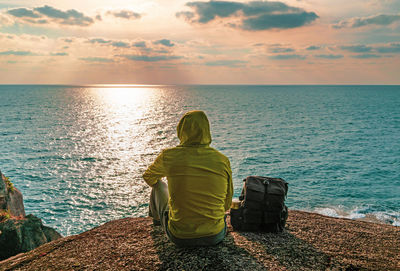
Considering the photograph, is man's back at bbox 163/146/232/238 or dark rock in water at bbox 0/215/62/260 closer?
man's back at bbox 163/146/232/238

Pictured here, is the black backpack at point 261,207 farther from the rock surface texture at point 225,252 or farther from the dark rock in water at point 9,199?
the dark rock in water at point 9,199

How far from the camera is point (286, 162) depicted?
28438 mm

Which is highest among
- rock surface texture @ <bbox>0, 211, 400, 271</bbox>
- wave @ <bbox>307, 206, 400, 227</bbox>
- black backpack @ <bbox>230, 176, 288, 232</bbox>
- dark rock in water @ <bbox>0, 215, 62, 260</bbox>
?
black backpack @ <bbox>230, 176, 288, 232</bbox>

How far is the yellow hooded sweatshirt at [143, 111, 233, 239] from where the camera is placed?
444cm

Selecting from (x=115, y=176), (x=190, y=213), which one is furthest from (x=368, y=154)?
(x=190, y=213)

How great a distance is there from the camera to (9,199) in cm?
973

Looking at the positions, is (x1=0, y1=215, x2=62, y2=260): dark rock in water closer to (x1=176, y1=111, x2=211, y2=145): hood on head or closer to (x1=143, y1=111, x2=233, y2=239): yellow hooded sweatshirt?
(x1=143, y1=111, x2=233, y2=239): yellow hooded sweatshirt

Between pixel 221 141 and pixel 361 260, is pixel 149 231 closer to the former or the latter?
pixel 361 260

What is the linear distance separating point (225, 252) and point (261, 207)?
1.54 metres

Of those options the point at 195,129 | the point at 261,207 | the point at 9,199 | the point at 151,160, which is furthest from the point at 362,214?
the point at 151,160

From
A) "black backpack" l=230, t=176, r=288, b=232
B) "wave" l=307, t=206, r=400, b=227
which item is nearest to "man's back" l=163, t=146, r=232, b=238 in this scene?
"black backpack" l=230, t=176, r=288, b=232

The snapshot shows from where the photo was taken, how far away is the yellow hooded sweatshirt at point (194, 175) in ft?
14.6

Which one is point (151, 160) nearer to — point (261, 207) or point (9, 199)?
point (9, 199)

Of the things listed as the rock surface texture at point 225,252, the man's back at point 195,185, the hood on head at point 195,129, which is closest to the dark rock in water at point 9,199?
the rock surface texture at point 225,252
